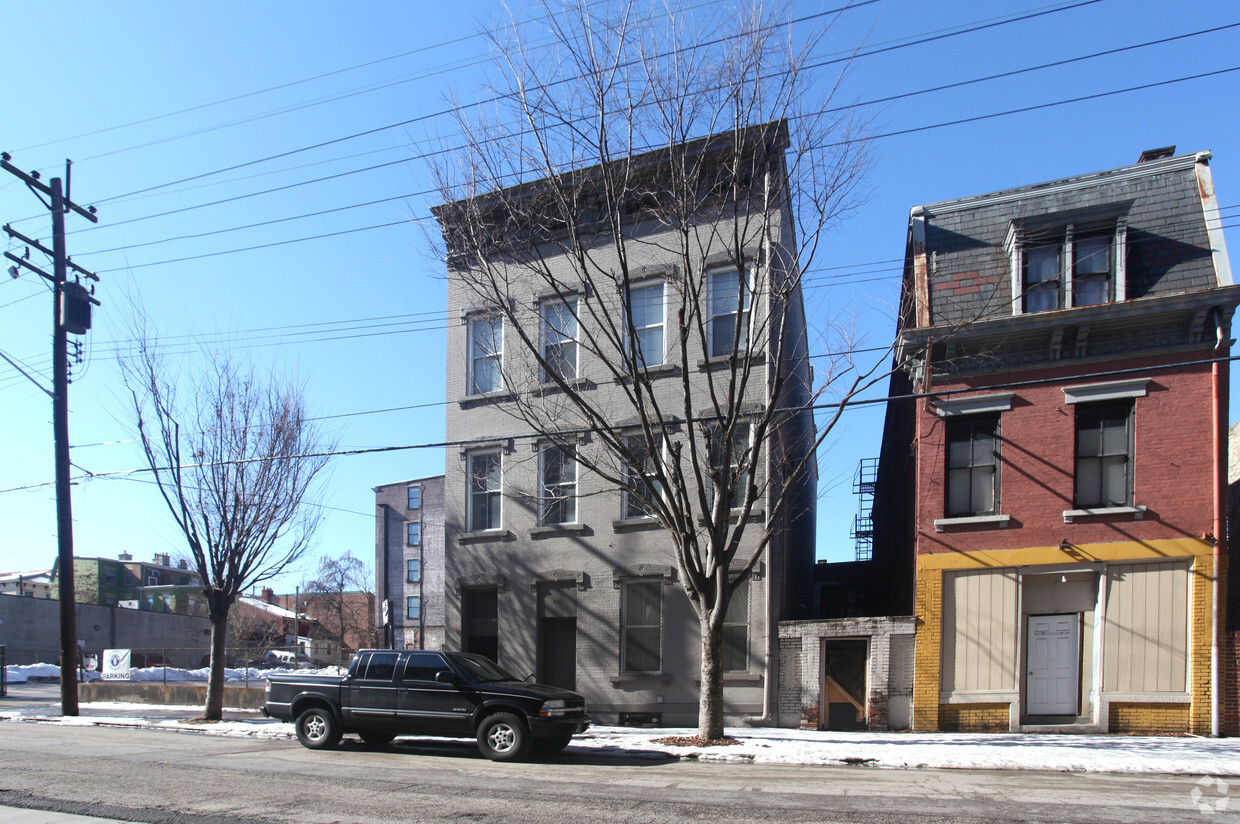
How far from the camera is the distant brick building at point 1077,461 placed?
14578 mm

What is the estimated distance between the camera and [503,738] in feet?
41.3

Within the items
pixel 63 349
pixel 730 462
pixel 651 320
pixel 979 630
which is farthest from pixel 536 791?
pixel 63 349

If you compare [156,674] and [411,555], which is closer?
[156,674]

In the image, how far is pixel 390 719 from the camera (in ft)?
44.1

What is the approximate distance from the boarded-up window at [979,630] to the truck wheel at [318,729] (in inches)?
397

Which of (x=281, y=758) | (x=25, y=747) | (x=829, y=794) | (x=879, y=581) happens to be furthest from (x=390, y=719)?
(x=879, y=581)

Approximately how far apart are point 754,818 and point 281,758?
25.3 feet

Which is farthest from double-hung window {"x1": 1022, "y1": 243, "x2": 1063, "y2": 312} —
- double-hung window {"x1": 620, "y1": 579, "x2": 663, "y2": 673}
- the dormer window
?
double-hung window {"x1": 620, "y1": 579, "x2": 663, "y2": 673}

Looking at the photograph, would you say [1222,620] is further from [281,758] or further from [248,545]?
[248,545]

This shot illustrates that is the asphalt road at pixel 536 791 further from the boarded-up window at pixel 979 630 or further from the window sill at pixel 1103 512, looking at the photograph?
the window sill at pixel 1103 512

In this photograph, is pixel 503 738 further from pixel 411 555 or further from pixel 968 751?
pixel 411 555

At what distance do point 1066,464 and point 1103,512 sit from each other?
0.98 meters

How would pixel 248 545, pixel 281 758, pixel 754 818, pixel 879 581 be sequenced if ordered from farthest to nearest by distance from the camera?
pixel 879 581, pixel 248 545, pixel 281 758, pixel 754 818


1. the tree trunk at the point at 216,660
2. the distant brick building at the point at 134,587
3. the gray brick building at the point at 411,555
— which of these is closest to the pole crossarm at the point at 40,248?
the tree trunk at the point at 216,660
